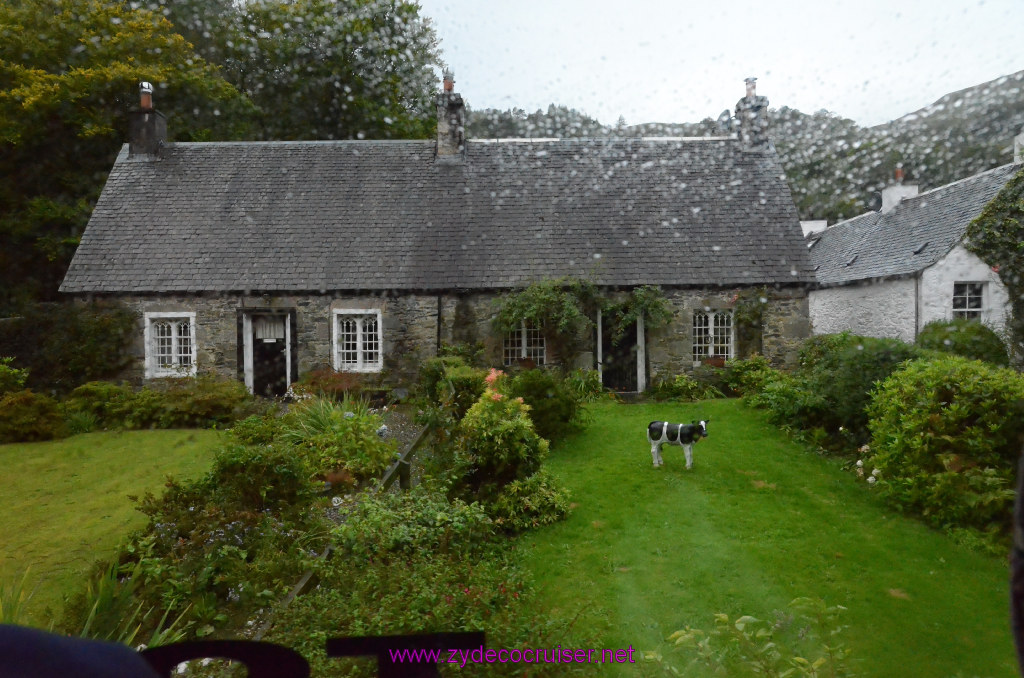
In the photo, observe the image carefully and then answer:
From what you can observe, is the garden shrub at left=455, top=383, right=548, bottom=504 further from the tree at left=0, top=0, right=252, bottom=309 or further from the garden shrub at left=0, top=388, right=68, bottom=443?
the tree at left=0, top=0, right=252, bottom=309

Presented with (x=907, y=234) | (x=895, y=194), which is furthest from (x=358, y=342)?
(x=895, y=194)

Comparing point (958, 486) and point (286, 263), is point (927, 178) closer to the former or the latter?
point (958, 486)

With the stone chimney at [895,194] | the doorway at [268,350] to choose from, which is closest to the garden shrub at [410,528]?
the doorway at [268,350]

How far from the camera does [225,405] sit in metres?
8.41

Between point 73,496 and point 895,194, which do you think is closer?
point 73,496

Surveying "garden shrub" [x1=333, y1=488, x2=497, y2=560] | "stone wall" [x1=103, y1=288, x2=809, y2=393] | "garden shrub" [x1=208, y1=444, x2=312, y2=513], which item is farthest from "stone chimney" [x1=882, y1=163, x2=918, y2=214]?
"garden shrub" [x1=208, y1=444, x2=312, y2=513]

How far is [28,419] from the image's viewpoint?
18.9ft

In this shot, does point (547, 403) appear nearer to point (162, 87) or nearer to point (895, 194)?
point (895, 194)

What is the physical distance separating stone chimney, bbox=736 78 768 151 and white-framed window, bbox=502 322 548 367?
663 cm

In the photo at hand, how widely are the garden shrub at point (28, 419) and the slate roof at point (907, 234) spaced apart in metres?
10.9

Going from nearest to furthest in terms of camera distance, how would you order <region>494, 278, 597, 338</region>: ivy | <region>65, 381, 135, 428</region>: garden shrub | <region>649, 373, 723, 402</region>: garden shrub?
<region>65, 381, 135, 428</region>: garden shrub, <region>649, 373, 723, 402</region>: garden shrub, <region>494, 278, 597, 338</region>: ivy

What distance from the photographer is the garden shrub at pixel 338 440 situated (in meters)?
5.60

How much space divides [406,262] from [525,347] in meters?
2.88

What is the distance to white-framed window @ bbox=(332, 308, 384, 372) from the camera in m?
11.7
